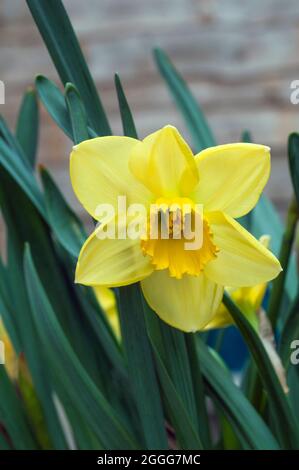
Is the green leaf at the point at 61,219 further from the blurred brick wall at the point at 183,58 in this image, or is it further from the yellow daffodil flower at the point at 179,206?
the blurred brick wall at the point at 183,58

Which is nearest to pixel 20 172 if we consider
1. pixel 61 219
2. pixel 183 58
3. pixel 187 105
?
pixel 61 219

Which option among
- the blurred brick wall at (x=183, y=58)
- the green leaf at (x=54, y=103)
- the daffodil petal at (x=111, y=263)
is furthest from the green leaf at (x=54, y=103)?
the blurred brick wall at (x=183, y=58)

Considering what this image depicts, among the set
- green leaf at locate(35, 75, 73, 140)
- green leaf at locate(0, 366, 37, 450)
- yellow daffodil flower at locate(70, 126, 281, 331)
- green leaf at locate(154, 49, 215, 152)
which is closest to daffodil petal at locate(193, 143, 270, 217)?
yellow daffodil flower at locate(70, 126, 281, 331)

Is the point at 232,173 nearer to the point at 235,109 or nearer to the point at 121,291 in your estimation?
the point at 121,291

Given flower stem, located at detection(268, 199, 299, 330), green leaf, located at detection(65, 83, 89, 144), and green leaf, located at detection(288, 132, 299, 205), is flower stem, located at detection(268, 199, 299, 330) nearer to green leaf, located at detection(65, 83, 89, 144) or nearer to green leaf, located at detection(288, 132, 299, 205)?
green leaf, located at detection(288, 132, 299, 205)

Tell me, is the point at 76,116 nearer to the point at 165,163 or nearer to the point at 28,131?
the point at 165,163
